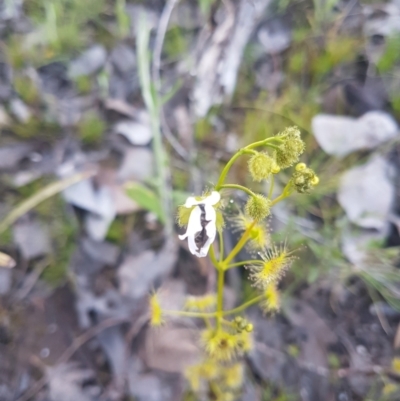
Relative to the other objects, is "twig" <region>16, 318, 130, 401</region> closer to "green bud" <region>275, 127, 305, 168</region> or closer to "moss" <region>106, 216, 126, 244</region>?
"moss" <region>106, 216, 126, 244</region>

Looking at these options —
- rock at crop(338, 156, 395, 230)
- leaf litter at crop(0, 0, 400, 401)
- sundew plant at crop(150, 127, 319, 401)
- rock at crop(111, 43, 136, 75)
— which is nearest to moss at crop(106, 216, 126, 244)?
leaf litter at crop(0, 0, 400, 401)

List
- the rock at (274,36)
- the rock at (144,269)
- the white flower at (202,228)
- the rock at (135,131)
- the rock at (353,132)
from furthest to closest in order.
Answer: the rock at (274,36)
the rock at (135,131)
the rock at (353,132)
the rock at (144,269)
the white flower at (202,228)

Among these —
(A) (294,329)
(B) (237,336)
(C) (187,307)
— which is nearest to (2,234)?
(C) (187,307)

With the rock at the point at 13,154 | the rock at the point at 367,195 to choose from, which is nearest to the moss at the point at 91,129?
the rock at the point at 13,154

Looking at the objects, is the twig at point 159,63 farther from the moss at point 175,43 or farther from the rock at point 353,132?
the rock at point 353,132

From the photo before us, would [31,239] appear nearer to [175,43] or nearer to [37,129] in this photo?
[37,129]

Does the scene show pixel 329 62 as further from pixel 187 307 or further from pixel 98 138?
pixel 187 307

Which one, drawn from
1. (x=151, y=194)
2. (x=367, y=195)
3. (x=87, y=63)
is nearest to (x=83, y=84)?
(x=87, y=63)
